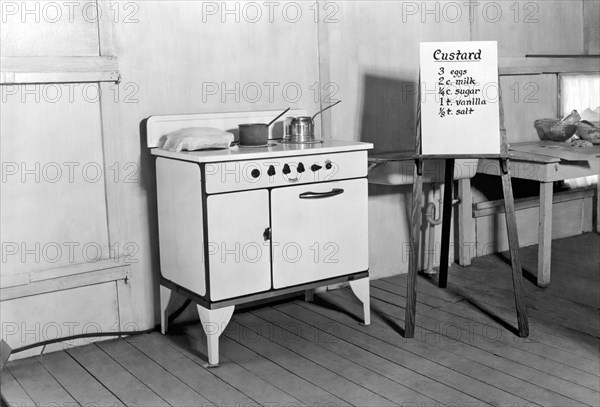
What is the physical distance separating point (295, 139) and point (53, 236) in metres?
1.18

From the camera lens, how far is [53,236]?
3.49m

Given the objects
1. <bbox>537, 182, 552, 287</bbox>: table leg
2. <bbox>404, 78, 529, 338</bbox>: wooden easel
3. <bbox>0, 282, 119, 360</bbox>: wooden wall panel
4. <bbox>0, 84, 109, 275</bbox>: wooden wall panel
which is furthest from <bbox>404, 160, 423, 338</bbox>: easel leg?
<bbox>0, 84, 109, 275</bbox>: wooden wall panel

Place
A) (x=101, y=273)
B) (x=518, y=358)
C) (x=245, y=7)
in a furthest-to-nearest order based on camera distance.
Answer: (x=245, y=7)
(x=101, y=273)
(x=518, y=358)

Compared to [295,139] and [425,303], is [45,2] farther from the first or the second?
[425,303]

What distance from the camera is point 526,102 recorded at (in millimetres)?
5160

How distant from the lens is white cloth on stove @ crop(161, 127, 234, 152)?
11.1 feet

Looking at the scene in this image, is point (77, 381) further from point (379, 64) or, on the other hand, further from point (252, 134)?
point (379, 64)

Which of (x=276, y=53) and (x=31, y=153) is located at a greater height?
(x=276, y=53)

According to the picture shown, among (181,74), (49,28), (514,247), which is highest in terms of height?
(49,28)

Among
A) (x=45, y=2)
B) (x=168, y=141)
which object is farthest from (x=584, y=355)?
(x=45, y=2)

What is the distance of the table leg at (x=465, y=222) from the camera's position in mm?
4699

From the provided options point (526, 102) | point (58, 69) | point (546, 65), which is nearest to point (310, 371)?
point (58, 69)

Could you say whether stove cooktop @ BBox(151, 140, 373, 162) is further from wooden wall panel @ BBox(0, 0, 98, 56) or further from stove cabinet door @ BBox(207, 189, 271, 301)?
wooden wall panel @ BBox(0, 0, 98, 56)

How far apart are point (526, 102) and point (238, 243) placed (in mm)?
2674
